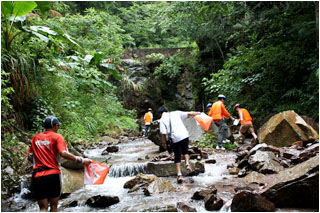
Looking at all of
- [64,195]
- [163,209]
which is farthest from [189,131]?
[163,209]

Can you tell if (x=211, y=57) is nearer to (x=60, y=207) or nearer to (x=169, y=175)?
(x=169, y=175)

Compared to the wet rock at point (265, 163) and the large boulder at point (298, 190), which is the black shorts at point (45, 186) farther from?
the wet rock at point (265, 163)

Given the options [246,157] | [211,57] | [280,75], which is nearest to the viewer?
[246,157]

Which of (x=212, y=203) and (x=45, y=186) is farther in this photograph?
(x=212, y=203)

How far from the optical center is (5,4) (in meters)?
6.77

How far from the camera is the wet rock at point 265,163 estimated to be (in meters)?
5.61

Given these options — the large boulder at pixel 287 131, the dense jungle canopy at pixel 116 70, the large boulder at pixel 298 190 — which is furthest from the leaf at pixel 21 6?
the large boulder at pixel 287 131

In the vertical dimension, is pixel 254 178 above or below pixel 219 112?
below

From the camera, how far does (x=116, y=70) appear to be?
13.5 m

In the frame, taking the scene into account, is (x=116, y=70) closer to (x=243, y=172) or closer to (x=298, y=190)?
(x=243, y=172)

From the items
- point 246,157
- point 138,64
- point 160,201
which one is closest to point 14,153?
point 160,201

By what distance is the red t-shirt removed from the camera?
362 centimetres

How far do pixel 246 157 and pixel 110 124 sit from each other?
12.7 metres

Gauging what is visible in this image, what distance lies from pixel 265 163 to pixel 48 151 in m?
4.65
